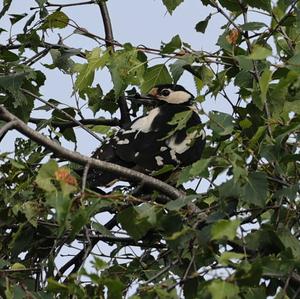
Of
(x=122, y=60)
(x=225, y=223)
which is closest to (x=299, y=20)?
(x=122, y=60)

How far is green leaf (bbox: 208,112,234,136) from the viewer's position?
3604 millimetres

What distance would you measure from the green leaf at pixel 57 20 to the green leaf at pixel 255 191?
205 centimetres

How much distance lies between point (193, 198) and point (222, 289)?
0.53 meters

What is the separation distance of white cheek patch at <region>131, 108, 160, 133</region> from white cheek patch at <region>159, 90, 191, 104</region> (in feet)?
1.76

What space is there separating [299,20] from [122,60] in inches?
28.0

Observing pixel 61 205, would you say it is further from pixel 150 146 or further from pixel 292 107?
pixel 150 146

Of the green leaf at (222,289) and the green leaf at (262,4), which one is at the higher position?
the green leaf at (262,4)

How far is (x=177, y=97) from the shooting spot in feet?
20.3

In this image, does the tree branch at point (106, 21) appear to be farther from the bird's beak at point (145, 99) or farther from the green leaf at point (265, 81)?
the green leaf at point (265, 81)

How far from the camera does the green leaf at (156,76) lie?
436 cm

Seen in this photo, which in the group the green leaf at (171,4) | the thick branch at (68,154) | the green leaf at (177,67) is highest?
the green leaf at (171,4)

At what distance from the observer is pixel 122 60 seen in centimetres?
425

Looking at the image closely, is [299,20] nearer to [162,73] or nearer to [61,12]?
[162,73]

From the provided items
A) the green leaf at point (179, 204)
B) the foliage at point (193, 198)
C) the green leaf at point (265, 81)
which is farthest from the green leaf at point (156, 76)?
the green leaf at point (179, 204)
